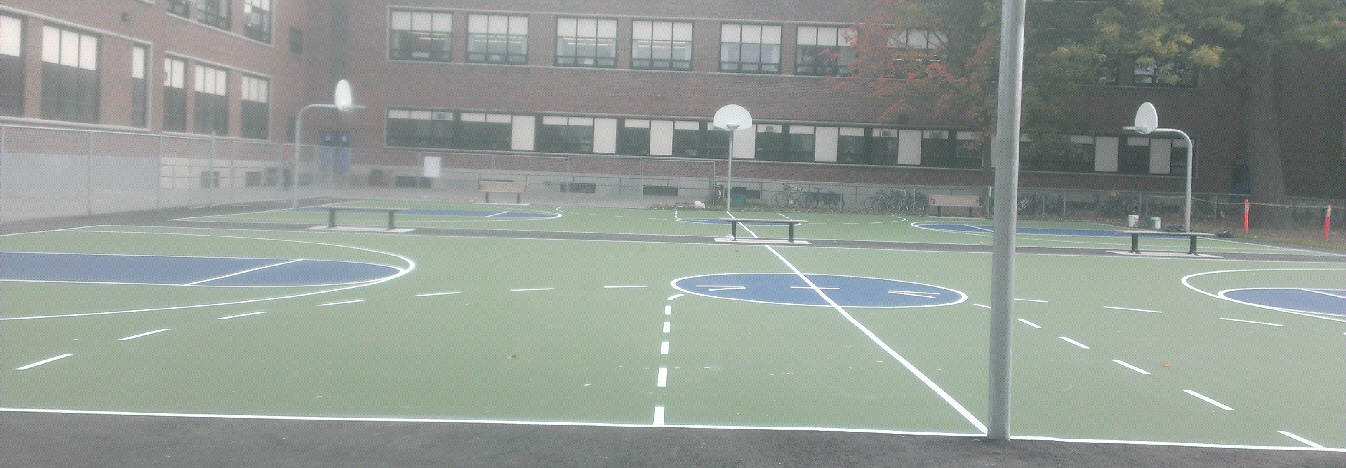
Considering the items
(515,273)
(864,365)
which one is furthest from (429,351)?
(515,273)

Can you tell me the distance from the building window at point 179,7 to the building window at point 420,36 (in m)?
10.4

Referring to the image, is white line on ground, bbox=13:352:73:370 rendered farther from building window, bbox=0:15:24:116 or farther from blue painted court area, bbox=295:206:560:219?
building window, bbox=0:15:24:116

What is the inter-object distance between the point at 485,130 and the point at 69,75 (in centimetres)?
1957

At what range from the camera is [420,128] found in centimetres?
5272

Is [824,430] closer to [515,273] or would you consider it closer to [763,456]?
[763,456]

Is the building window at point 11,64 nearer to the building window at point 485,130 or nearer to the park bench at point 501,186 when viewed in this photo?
the park bench at point 501,186

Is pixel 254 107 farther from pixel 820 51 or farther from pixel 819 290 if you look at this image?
pixel 819 290

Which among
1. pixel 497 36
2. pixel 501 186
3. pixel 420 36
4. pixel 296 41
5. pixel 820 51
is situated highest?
pixel 497 36

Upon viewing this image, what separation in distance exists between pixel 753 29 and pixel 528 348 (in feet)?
139

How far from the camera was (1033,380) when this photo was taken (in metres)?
9.73

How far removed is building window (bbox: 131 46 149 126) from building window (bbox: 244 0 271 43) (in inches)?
338

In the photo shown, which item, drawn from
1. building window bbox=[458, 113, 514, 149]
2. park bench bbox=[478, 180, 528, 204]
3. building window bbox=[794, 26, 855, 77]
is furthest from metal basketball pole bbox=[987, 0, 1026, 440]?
building window bbox=[458, 113, 514, 149]

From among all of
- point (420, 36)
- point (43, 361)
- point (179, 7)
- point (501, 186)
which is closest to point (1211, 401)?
point (43, 361)

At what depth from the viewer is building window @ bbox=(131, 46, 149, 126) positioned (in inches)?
1556
